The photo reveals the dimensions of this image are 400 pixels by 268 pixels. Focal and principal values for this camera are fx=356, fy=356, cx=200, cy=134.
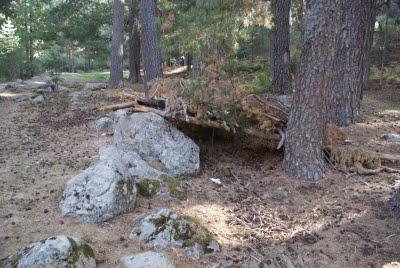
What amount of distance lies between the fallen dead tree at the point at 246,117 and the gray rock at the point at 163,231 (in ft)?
6.63

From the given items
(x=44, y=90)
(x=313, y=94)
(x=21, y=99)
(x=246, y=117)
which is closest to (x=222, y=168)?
(x=246, y=117)

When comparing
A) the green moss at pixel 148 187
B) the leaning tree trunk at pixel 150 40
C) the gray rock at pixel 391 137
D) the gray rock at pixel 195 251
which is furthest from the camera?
the leaning tree trunk at pixel 150 40

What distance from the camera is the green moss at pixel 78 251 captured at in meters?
2.94

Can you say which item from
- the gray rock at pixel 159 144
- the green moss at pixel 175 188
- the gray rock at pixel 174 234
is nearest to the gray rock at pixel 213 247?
the gray rock at pixel 174 234

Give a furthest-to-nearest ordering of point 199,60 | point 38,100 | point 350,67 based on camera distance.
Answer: point 38,100
point 350,67
point 199,60

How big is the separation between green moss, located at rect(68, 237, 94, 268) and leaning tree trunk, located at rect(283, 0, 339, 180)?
3.10 m

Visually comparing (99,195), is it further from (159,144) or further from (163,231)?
(159,144)

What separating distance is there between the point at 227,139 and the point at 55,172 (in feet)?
9.64

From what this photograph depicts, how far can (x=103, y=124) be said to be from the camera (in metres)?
7.59

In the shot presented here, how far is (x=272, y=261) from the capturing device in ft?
11.3

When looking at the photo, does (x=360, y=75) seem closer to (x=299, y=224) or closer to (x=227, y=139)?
(x=227, y=139)

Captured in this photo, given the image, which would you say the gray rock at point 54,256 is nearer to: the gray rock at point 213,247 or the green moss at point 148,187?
the gray rock at point 213,247

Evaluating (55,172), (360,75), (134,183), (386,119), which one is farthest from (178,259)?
(386,119)

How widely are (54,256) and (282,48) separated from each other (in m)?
7.69
